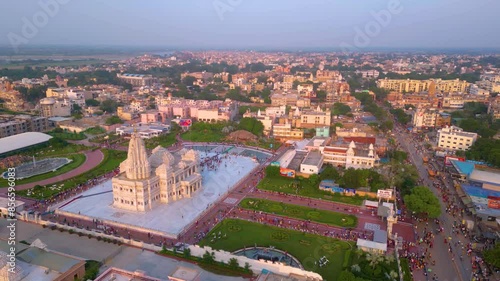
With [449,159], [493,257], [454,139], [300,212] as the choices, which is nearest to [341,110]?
[454,139]

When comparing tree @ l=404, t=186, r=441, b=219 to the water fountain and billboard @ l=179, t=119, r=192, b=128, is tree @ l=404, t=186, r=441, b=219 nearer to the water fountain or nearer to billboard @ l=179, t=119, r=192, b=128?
the water fountain

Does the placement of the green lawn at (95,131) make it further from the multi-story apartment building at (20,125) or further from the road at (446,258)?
the road at (446,258)

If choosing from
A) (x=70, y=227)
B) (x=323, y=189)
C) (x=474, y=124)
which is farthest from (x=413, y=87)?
(x=70, y=227)

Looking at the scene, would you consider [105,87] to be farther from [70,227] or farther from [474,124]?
→ [474,124]

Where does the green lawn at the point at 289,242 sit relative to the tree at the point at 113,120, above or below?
below

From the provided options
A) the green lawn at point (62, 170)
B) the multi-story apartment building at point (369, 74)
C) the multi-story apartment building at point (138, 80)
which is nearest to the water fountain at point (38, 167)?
the green lawn at point (62, 170)

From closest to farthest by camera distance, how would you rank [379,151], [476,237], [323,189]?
1. [476,237]
2. [323,189]
3. [379,151]
